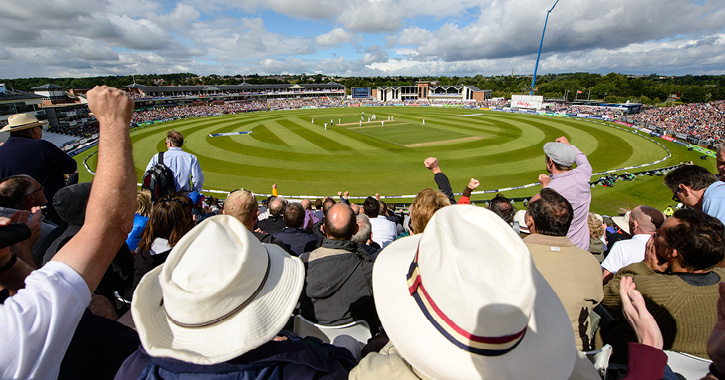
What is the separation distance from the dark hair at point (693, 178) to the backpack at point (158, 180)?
29.9ft

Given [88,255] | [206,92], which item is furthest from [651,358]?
[206,92]

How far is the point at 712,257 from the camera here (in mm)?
2568

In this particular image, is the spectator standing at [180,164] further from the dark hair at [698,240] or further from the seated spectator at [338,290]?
the dark hair at [698,240]

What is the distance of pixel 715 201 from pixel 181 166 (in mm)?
9390

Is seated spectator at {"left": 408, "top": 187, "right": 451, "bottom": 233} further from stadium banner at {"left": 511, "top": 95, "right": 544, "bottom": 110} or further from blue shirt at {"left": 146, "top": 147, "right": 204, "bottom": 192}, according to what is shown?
stadium banner at {"left": 511, "top": 95, "right": 544, "bottom": 110}

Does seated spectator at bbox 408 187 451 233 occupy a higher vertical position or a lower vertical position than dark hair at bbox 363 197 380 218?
higher

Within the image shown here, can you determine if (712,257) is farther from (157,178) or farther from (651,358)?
(157,178)

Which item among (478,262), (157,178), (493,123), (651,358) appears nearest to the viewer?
(478,262)

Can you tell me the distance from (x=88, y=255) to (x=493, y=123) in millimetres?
48785

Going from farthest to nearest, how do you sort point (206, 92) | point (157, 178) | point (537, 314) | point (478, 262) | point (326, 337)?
point (206, 92) → point (157, 178) → point (326, 337) → point (537, 314) → point (478, 262)

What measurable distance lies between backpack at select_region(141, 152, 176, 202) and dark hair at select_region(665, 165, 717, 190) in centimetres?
911

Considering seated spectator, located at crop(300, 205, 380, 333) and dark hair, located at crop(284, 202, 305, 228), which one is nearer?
seated spectator, located at crop(300, 205, 380, 333)

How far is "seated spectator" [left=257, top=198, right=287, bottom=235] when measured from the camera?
21.7ft

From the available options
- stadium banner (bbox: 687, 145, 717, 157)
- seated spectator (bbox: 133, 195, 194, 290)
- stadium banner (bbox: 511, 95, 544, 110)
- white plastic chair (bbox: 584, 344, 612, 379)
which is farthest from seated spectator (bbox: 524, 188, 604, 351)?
stadium banner (bbox: 511, 95, 544, 110)
